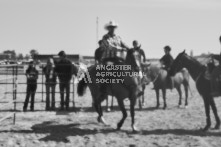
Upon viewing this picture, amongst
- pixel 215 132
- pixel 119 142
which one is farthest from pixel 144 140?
pixel 215 132

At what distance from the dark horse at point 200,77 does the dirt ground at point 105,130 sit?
1.87 feet

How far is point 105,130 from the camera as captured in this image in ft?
24.8

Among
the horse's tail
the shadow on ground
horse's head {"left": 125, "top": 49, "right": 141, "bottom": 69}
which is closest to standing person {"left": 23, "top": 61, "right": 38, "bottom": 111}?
the horse's tail

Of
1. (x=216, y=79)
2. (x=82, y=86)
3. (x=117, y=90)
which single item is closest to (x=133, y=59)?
(x=117, y=90)

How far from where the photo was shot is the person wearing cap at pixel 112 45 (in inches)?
309

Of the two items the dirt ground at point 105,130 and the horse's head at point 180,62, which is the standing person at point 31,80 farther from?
the horse's head at point 180,62

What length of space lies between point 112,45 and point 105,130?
7.24 ft

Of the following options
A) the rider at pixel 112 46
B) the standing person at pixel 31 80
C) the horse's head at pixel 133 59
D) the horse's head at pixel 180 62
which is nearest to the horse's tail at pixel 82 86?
the rider at pixel 112 46

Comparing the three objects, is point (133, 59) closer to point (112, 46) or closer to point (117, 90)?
point (112, 46)

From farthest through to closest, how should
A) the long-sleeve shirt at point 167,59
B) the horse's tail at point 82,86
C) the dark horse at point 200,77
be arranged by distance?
1. the long-sleeve shirt at point 167,59
2. the horse's tail at point 82,86
3. the dark horse at point 200,77

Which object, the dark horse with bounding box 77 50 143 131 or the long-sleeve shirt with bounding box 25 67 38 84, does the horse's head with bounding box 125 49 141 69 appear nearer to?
the dark horse with bounding box 77 50 143 131

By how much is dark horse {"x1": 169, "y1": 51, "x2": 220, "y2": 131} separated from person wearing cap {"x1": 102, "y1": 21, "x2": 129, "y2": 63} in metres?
1.56

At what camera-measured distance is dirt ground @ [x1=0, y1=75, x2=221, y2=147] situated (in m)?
6.24

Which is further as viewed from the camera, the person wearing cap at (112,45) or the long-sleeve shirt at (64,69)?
the long-sleeve shirt at (64,69)
